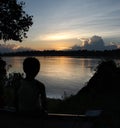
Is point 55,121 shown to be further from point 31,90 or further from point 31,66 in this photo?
point 31,66

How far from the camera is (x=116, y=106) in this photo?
1366 cm

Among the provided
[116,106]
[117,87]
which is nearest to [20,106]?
[116,106]

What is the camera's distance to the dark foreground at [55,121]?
604 centimetres

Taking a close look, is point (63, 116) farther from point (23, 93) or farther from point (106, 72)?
point (106, 72)

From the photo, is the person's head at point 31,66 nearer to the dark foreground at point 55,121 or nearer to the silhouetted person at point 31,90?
the silhouetted person at point 31,90

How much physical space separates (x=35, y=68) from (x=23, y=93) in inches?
19.6

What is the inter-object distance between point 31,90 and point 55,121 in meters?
0.80

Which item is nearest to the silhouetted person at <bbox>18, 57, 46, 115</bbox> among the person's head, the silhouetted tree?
the person's head

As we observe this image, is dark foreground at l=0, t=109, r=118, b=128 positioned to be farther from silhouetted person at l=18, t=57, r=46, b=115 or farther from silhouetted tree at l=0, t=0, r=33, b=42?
silhouetted tree at l=0, t=0, r=33, b=42

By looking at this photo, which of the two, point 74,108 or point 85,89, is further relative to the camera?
point 85,89

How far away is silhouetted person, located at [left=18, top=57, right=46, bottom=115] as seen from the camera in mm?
6676

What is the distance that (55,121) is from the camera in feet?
20.4

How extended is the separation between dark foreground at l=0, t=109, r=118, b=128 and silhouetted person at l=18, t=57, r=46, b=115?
34 cm

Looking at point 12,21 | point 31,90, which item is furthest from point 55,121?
point 12,21
